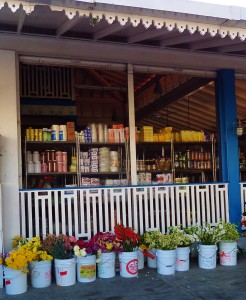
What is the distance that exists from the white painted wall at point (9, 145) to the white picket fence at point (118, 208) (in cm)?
14

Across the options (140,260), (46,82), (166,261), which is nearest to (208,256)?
(166,261)

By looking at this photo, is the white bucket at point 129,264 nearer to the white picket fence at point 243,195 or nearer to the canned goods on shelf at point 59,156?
Result: the canned goods on shelf at point 59,156

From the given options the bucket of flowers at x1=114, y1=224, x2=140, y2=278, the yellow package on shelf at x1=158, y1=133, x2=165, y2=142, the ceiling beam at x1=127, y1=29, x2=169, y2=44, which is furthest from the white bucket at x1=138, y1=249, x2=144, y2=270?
the ceiling beam at x1=127, y1=29, x2=169, y2=44

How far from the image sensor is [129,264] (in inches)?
192

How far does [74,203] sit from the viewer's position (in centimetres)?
537

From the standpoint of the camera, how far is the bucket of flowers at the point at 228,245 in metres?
5.36

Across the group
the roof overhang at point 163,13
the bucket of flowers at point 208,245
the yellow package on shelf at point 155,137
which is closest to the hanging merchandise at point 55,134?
the yellow package on shelf at point 155,137

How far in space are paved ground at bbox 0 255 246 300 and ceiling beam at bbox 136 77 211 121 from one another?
10.5 ft

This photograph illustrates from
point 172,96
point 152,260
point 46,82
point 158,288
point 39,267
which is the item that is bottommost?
point 158,288

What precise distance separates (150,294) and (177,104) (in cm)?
572

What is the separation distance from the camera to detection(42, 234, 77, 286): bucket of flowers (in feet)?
15.2

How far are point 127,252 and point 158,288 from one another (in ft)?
2.02

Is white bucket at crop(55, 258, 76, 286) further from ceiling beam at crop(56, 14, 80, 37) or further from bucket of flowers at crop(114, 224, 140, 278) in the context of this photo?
ceiling beam at crop(56, 14, 80, 37)

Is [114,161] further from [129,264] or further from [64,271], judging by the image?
[64,271]
